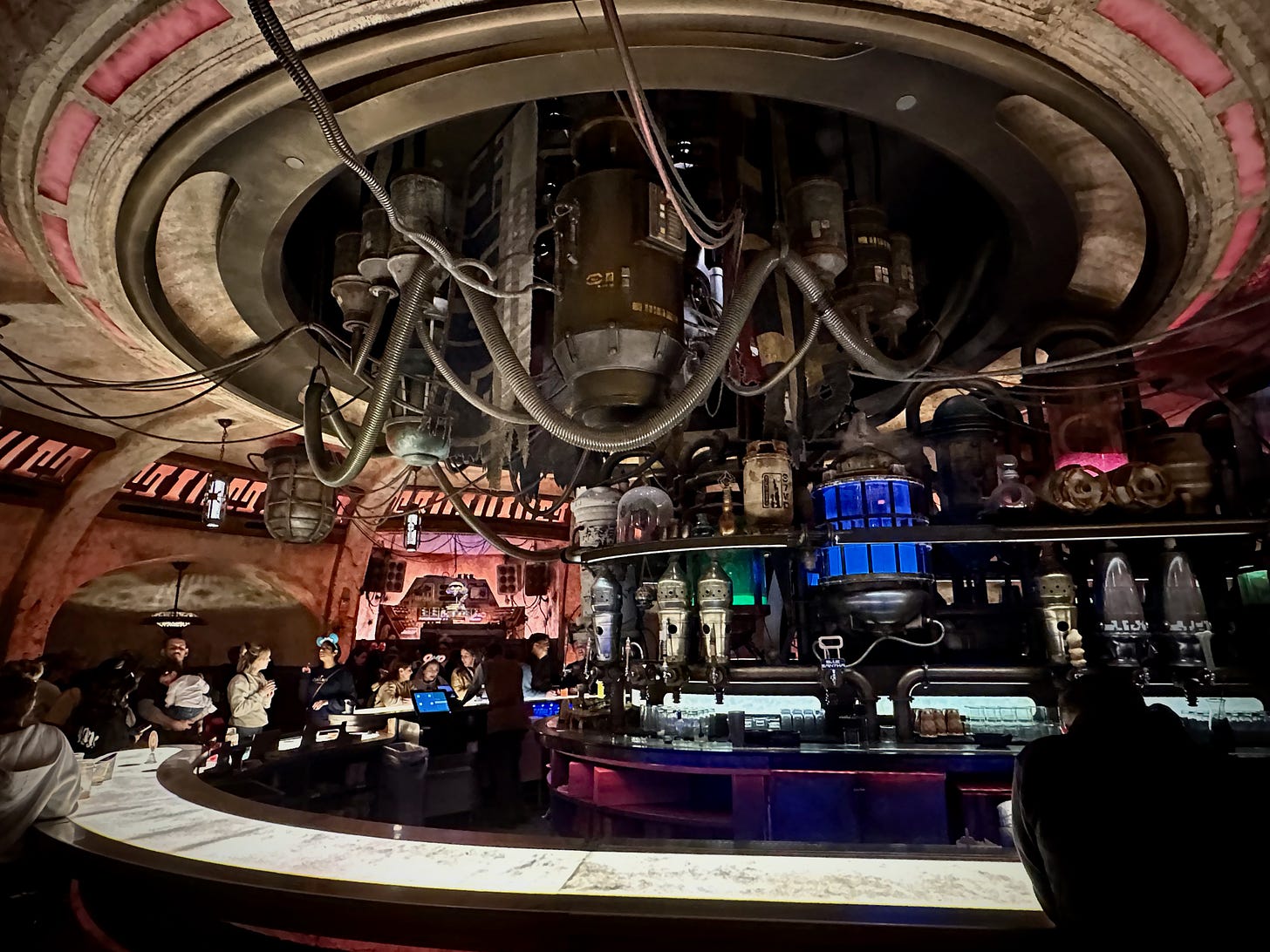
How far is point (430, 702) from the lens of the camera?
22.6 feet

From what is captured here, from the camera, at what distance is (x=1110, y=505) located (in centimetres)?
394

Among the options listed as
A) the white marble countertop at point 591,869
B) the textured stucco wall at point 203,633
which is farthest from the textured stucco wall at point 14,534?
the white marble countertop at point 591,869

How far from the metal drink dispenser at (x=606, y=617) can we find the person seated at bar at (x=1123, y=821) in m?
3.45

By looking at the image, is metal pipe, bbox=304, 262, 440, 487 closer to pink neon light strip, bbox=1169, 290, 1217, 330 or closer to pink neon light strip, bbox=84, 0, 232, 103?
pink neon light strip, bbox=84, 0, 232, 103

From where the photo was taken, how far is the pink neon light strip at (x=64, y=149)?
308 cm

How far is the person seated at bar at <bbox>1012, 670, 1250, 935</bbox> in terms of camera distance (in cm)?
138

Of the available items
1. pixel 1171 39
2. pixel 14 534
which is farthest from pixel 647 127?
pixel 14 534

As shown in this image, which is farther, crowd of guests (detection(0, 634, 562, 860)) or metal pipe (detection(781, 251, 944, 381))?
metal pipe (detection(781, 251, 944, 381))

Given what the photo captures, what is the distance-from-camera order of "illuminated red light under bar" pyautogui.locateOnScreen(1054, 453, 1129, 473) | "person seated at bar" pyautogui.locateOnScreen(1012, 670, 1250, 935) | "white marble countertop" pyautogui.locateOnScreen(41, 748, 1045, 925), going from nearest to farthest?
1. "person seated at bar" pyautogui.locateOnScreen(1012, 670, 1250, 935)
2. "white marble countertop" pyautogui.locateOnScreen(41, 748, 1045, 925)
3. "illuminated red light under bar" pyautogui.locateOnScreen(1054, 453, 1129, 473)

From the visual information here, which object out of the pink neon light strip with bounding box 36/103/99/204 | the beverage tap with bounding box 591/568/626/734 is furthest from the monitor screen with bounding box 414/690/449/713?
the pink neon light strip with bounding box 36/103/99/204

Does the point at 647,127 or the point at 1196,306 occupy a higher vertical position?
the point at 1196,306

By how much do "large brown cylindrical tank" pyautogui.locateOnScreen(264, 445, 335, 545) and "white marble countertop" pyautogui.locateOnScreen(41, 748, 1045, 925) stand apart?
4387 mm

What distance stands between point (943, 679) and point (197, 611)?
12597mm

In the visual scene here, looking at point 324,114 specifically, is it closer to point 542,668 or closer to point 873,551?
point 873,551
